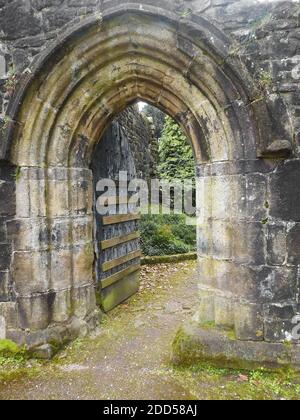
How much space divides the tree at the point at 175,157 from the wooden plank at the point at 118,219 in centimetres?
790

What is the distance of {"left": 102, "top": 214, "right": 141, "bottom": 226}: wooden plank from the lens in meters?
4.98

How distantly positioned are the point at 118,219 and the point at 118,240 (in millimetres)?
345

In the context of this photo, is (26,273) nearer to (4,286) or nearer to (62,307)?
(4,286)

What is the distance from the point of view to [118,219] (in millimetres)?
5418

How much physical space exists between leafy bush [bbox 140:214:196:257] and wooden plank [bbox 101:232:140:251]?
275cm

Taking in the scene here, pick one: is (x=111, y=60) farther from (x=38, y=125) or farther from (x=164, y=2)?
(x=38, y=125)

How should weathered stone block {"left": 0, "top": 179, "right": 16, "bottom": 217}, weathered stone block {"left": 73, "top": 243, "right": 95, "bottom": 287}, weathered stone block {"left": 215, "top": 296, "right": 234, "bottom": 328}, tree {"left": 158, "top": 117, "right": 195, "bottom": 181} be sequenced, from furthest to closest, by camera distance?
tree {"left": 158, "top": 117, "right": 195, "bottom": 181}
weathered stone block {"left": 73, "top": 243, "right": 95, "bottom": 287}
weathered stone block {"left": 0, "top": 179, "right": 16, "bottom": 217}
weathered stone block {"left": 215, "top": 296, "right": 234, "bottom": 328}

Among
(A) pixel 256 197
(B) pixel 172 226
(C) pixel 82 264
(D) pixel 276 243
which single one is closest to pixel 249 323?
(D) pixel 276 243

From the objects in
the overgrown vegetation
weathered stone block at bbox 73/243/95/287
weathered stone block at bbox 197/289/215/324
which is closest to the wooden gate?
weathered stone block at bbox 73/243/95/287

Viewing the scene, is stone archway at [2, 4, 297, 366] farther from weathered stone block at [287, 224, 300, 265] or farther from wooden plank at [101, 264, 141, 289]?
wooden plank at [101, 264, 141, 289]

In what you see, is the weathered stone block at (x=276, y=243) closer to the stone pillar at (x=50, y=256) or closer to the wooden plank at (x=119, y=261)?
the stone pillar at (x=50, y=256)

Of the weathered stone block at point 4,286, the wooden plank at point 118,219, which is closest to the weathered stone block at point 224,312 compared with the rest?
the wooden plank at point 118,219

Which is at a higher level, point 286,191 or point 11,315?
point 286,191
